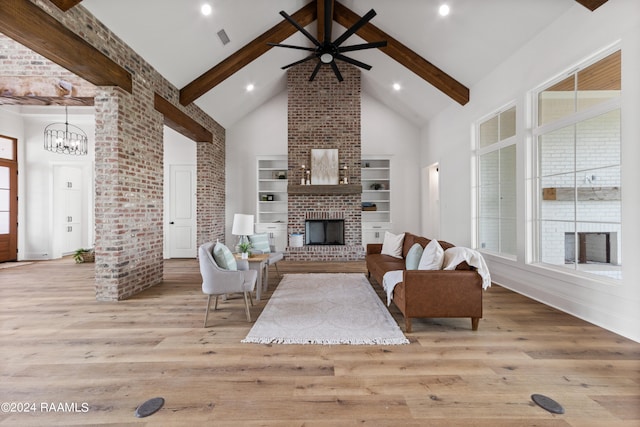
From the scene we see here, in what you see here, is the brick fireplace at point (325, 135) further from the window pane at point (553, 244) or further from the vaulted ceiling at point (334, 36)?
the window pane at point (553, 244)

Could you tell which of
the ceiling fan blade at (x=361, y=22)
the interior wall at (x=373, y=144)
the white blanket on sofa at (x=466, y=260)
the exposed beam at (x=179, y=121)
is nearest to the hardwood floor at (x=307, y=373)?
the white blanket on sofa at (x=466, y=260)

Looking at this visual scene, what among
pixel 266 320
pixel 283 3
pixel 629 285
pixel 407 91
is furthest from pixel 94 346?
pixel 407 91

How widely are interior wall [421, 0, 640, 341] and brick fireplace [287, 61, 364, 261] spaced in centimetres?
229

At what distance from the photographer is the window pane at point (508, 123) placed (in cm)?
432

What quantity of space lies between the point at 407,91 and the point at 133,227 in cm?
591

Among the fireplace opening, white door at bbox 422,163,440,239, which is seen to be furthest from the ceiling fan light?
white door at bbox 422,163,440,239

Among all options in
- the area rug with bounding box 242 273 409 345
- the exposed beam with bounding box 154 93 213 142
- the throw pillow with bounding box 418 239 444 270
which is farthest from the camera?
the exposed beam with bounding box 154 93 213 142

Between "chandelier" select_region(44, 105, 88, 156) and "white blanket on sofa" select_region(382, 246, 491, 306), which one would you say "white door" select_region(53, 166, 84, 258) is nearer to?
"chandelier" select_region(44, 105, 88, 156)

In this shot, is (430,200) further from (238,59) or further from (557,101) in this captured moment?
(238,59)

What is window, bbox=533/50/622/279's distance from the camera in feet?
10.4

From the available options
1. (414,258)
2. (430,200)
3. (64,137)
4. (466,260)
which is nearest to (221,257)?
(414,258)

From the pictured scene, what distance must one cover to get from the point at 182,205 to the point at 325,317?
5697 mm

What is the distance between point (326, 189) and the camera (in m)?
6.91

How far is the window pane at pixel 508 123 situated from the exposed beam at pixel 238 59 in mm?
3819
